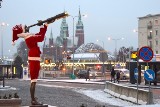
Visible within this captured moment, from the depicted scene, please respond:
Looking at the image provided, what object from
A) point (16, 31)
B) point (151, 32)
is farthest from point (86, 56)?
point (16, 31)

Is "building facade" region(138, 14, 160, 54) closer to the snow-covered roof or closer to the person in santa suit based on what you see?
the snow-covered roof

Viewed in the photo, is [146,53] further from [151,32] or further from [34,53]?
[151,32]

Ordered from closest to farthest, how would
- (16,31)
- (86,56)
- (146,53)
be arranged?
(16,31)
(146,53)
(86,56)

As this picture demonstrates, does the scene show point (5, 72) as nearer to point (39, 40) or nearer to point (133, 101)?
point (133, 101)

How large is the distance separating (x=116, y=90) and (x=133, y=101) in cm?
517

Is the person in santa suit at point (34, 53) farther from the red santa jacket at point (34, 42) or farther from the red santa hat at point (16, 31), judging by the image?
the red santa hat at point (16, 31)

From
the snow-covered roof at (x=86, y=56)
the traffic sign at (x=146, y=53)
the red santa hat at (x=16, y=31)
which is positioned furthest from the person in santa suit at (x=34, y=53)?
the snow-covered roof at (x=86, y=56)

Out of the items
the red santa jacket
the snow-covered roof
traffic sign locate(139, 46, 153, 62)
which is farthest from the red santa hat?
the snow-covered roof

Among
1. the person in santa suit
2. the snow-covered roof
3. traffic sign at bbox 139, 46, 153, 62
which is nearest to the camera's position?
the person in santa suit

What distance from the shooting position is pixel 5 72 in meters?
75.8

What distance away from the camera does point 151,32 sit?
5138 inches

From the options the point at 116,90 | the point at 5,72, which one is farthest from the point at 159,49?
the point at 116,90

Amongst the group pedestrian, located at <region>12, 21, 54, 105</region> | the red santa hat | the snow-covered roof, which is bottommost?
pedestrian, located at <region>12, 21, 54, 105</region>

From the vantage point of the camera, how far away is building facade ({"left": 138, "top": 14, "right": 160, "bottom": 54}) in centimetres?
12912
